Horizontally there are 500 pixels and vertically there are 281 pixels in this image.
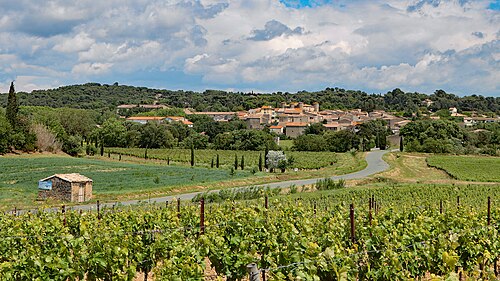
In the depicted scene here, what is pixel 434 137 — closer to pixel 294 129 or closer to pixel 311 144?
pixel 311 144

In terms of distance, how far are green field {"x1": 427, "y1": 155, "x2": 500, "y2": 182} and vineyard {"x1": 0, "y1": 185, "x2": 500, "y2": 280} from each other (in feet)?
111

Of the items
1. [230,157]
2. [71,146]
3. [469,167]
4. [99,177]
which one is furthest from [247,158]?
[469,167]

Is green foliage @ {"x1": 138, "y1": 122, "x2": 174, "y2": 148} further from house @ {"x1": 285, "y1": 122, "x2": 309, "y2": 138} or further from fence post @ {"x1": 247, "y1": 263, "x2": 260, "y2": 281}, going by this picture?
fence post @ {"x1": 247, "y1": 263, "x2": 260, "y2": 281}

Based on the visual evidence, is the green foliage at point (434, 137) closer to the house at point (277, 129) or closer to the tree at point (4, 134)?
the house at point (277, 129)

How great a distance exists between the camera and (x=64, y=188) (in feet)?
97.2

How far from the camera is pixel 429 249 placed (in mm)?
8812

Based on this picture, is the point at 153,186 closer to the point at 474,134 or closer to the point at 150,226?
the point at 150,226

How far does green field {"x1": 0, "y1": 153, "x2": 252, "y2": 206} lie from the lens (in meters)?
33.8

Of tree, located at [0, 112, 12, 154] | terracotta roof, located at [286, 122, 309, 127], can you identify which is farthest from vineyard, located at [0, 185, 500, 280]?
terracotta roof, located at [286, 122, 309, 127]

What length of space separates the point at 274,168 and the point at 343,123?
5876 centimetres

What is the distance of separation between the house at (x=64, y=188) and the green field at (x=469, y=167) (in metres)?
33.4

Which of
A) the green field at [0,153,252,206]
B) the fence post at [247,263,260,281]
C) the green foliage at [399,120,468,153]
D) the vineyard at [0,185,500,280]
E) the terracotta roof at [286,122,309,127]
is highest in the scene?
the terracotta roof at [286,122,309,127]

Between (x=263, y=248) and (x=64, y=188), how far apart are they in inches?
913

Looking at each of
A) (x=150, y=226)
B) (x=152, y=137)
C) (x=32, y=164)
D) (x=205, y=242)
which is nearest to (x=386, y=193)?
(x=150, y=226)
